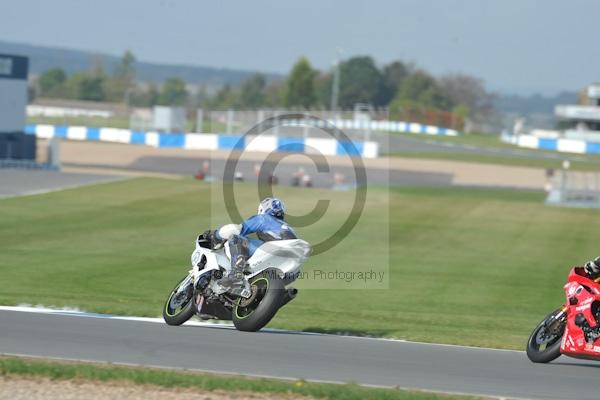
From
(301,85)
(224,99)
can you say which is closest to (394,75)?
(224,99)

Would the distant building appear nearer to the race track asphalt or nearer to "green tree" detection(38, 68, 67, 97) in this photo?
the race track asphalt

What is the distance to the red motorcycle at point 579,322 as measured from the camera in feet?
35.0

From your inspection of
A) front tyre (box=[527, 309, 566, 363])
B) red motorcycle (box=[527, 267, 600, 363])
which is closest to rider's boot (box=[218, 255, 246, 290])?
front tyre (box=[527, 309, 566, 363])

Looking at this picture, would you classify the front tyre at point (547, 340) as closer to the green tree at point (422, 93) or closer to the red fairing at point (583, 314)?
the red fairing at point (583, 314)

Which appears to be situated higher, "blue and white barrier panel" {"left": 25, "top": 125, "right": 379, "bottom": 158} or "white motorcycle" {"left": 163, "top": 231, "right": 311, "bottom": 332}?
"blue and white barrier panel" {"left": 25, "top": 125, "right": 379, "bottom": 158}

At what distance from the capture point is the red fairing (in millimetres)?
10664

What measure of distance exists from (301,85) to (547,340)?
119 m

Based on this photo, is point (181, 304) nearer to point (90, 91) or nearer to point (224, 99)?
point (90, 91)

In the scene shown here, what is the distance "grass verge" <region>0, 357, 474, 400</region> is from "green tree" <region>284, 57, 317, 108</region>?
388 ft

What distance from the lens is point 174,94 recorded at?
168750 millimetres

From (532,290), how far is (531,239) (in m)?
9.44

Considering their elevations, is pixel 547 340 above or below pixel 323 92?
below

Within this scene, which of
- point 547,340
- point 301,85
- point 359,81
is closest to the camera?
point 547,340

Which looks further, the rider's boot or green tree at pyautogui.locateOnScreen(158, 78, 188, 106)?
green tree at pyautogui.locateOnScreen(158, 78, 188, 106)
